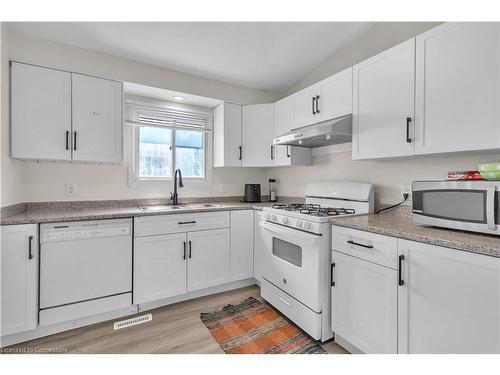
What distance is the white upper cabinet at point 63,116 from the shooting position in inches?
78.4

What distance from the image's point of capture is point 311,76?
3006 mm

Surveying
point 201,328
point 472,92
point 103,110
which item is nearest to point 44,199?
point 103,110

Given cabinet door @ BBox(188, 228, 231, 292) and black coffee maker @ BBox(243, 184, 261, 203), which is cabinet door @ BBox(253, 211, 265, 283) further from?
black coffee maker @ BBox(243, 184, 261, 203)

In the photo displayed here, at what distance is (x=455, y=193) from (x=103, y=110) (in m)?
2.84

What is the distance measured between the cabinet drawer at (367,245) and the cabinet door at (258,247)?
91 cm

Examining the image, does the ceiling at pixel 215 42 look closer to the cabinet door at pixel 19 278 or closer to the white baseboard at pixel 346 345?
the cabinet door at pixel 19 278

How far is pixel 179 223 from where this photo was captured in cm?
238

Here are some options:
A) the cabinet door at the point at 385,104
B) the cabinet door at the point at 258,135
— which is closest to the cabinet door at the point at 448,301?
the cabinet door at the point at 385,104

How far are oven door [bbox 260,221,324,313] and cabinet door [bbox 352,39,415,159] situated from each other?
0.87 m

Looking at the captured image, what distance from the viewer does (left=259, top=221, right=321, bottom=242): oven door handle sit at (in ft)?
6.04

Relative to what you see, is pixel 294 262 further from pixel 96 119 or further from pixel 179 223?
pixel 96 119

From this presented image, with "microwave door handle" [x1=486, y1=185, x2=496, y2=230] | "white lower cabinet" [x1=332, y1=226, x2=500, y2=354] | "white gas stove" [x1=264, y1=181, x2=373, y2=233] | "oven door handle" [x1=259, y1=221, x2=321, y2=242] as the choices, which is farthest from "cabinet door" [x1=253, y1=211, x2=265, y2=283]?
"microwave door handle" [x1=486, y1=185, x2=496, y2=230]

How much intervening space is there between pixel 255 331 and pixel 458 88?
221 centimetres
